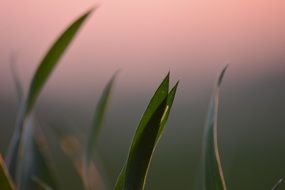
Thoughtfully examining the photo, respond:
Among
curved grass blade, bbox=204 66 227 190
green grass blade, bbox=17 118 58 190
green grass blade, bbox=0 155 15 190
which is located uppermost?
curved grass blade, bbox=204 66 227 190

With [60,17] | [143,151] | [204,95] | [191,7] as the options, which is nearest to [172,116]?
[204,95]

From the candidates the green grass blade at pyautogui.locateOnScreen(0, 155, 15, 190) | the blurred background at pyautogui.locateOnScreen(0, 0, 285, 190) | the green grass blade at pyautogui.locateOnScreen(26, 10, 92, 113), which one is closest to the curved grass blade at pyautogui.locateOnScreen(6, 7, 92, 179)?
the green grass blade at pyautogui.locateOnScreen(26, 10, 92, 113)

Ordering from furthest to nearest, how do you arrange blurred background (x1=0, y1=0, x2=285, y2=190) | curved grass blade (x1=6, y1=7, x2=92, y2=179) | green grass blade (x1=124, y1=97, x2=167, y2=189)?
blurred background (x1=0, y1=0, x2=285, y2=190) → curved grass blade (x1=6, y1=7, x2=92, y2=179) → green grass blade (x1=124, y1=97, x2=167, y2=189)

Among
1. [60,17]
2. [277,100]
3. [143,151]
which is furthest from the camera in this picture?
[277,100]

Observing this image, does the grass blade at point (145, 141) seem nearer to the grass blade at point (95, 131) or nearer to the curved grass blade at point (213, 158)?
the curved grass blade at point (213, 158)

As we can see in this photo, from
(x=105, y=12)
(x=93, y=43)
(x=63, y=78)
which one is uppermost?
(x=105, y=12)

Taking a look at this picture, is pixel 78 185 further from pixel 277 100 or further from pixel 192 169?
pixel 277 100

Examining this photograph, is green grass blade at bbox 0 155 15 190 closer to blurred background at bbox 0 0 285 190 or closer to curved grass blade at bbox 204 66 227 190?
curved grass blade at bbox 204 66 227 190
